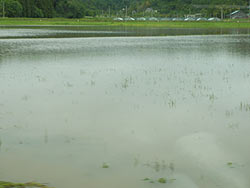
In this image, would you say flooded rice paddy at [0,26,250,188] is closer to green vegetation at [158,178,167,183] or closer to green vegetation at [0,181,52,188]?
green vegetation at [158,178,167,183]

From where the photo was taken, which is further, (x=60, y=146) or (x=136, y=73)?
(x=136, y=73)

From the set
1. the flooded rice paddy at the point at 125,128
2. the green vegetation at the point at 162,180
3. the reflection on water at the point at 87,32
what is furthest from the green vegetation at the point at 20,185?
the reflection on water at the point at 87,32

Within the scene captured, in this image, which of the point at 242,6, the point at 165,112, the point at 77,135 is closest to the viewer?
the point at 77,135

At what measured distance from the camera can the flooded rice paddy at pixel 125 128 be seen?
6.10 metres

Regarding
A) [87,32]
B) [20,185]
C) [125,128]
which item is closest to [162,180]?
[20,185]

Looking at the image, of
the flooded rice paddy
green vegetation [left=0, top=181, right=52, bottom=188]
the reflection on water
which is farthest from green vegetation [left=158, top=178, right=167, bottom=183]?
the reflection on water

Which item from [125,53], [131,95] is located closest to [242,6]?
[125,53]

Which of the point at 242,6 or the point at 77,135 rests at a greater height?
the point at 242,6

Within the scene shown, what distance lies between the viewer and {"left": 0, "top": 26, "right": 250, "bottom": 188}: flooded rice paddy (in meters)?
6.10

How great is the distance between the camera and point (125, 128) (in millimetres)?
8672

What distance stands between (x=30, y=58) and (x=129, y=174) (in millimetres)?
16771

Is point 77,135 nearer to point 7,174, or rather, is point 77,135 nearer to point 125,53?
point 7,174

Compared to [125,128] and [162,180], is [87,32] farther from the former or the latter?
[162,180]

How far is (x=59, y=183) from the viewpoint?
576cm
